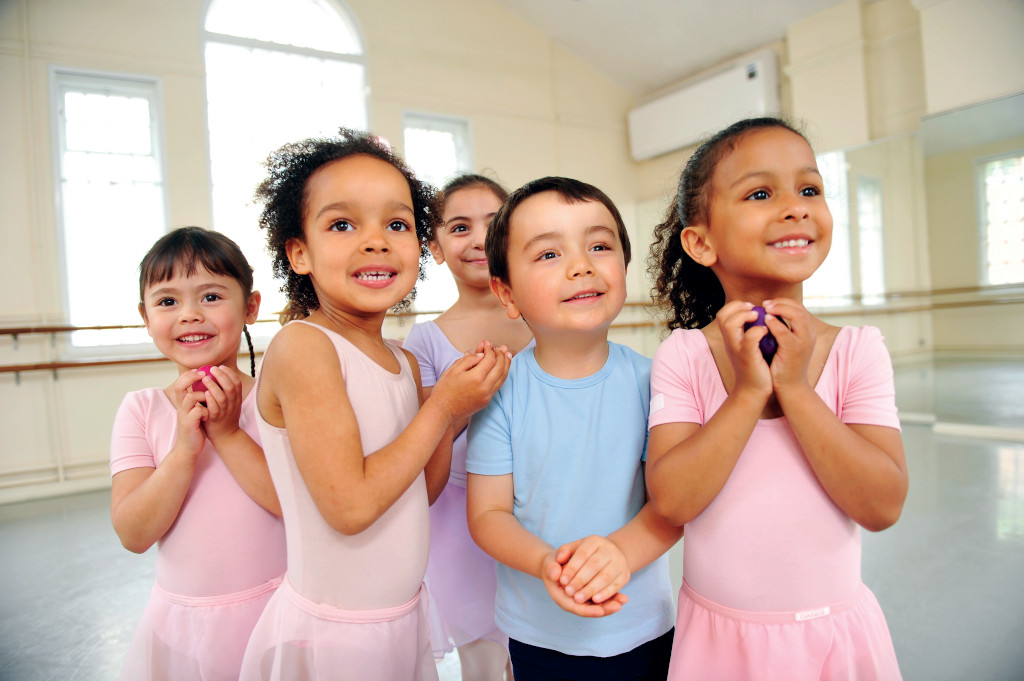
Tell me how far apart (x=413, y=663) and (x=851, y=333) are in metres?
0.78

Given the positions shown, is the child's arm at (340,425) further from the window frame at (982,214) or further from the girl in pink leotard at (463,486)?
the window frame at (982,214)

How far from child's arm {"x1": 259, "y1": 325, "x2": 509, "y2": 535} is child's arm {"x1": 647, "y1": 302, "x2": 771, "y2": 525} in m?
0.28

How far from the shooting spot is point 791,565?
0.78 metres

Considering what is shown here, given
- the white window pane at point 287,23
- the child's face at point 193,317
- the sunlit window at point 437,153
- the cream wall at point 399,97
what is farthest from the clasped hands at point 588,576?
the white window pane at point 287,23

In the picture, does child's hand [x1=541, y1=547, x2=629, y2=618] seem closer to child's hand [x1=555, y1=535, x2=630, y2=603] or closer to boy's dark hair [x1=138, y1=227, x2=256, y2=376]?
child's hand [x1=555, y1=535, x2=630, y2=603]

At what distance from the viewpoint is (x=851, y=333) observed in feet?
2.67

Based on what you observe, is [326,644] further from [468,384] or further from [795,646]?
[795,646]

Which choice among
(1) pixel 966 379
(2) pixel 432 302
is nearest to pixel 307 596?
(2) pixel 432 302

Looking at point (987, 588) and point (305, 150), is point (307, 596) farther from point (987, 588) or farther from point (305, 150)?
point (987, 588)

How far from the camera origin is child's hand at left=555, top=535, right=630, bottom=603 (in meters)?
0.74

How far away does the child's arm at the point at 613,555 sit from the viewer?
2.44 feet

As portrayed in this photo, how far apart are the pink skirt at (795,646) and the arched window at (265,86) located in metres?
4.25

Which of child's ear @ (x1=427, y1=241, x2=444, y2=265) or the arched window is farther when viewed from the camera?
the arched window

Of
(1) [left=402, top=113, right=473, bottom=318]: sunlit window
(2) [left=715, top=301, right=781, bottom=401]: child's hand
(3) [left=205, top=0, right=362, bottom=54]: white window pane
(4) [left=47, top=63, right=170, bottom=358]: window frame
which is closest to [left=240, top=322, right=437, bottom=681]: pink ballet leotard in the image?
(2) [left=715, top=301, right=781, bottom=401]: child's hand
